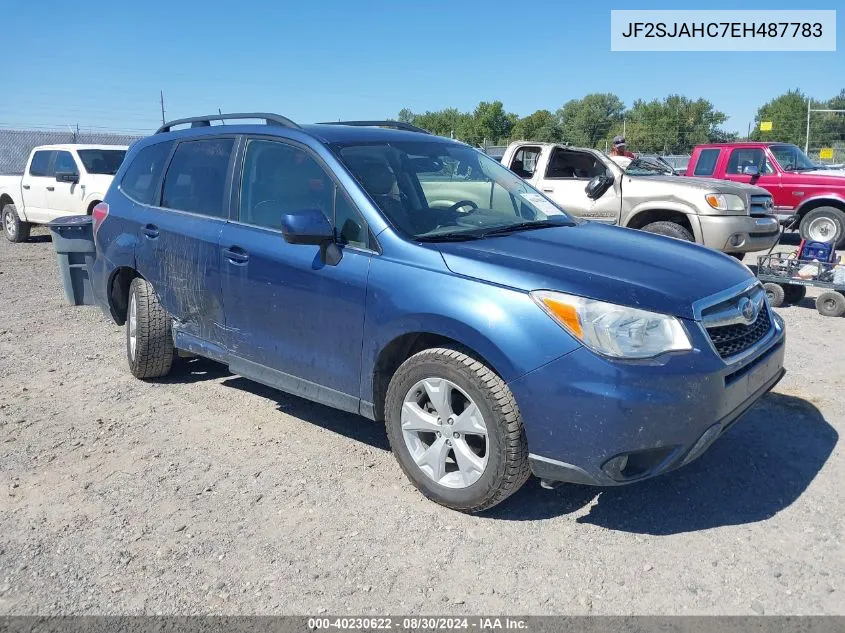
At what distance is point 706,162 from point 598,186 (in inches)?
213

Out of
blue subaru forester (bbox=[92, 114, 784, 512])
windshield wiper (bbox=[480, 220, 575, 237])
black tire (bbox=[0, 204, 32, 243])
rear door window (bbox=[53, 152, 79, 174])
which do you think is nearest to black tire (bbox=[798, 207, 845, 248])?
windshield wiper (bbox=[480, 220, 575, 237])

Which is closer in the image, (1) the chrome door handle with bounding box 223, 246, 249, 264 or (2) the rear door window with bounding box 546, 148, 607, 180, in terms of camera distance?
(1) the chrome door handle with bounding box 223, 246, 249, 264

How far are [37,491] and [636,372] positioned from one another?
307 cm

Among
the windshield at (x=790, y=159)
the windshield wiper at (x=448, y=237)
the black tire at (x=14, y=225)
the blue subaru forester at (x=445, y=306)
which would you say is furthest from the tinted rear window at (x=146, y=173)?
the windshield at (x=790, y=159)

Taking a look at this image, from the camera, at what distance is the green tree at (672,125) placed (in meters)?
55.1

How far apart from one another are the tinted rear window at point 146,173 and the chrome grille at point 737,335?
12.5 ft

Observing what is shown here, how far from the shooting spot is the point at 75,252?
742 centimetres

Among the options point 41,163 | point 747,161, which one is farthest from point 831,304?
point 41,163

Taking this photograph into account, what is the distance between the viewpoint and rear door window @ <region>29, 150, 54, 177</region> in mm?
13383

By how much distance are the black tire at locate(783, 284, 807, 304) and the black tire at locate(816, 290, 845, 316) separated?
20.0 inches

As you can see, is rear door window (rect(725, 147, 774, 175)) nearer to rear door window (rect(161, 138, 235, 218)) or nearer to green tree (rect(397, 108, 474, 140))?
rear door window (rect(161, 138, 235, 218))

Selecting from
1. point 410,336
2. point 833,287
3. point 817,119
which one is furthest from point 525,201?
point 817,119

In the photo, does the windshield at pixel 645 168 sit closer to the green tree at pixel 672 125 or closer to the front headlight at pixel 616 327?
the front headlight at pixel 616 327

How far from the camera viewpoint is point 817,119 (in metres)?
36.2
